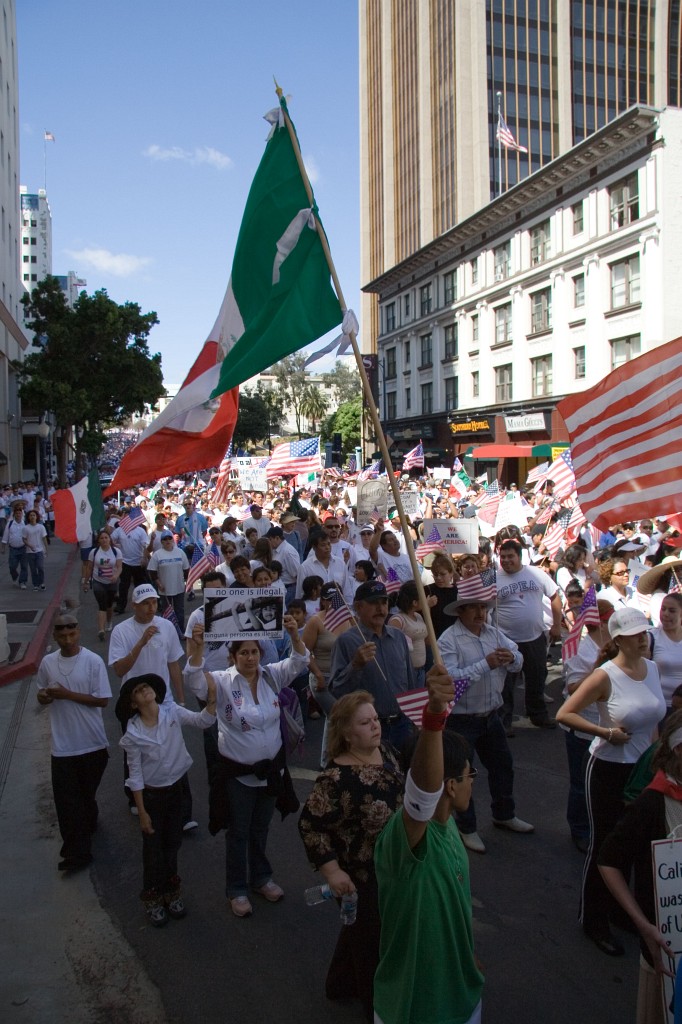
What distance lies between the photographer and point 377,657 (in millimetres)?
5250

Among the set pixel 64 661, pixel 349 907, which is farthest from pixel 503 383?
pixel 349 907

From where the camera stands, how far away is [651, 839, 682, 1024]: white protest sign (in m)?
2.79

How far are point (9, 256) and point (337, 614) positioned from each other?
47339mm

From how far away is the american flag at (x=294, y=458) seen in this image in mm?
20031

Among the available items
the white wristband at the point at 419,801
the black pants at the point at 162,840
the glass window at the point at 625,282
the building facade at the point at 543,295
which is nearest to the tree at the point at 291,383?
the building facade at the point at 543,295

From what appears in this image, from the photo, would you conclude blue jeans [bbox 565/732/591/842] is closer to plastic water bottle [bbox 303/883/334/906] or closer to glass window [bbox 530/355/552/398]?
plastic water bottle [bbox 303/883/334/906]

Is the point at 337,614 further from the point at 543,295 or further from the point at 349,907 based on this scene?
the point at 543,295

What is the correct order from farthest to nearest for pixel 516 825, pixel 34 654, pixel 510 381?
pixel 510 381 → pixel 34 654 → pixel 516 825

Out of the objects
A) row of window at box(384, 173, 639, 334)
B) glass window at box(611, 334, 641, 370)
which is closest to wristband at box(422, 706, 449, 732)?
glass window at box(611, 334, 641, 370)

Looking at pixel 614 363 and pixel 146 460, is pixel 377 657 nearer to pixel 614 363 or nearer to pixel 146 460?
pixel 146 460

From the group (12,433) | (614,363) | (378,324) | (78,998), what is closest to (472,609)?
(78,998)

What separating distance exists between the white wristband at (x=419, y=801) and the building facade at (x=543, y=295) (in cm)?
3043

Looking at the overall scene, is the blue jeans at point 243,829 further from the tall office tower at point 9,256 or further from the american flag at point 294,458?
the tall office tower at point 9,256

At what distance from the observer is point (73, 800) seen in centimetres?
529
